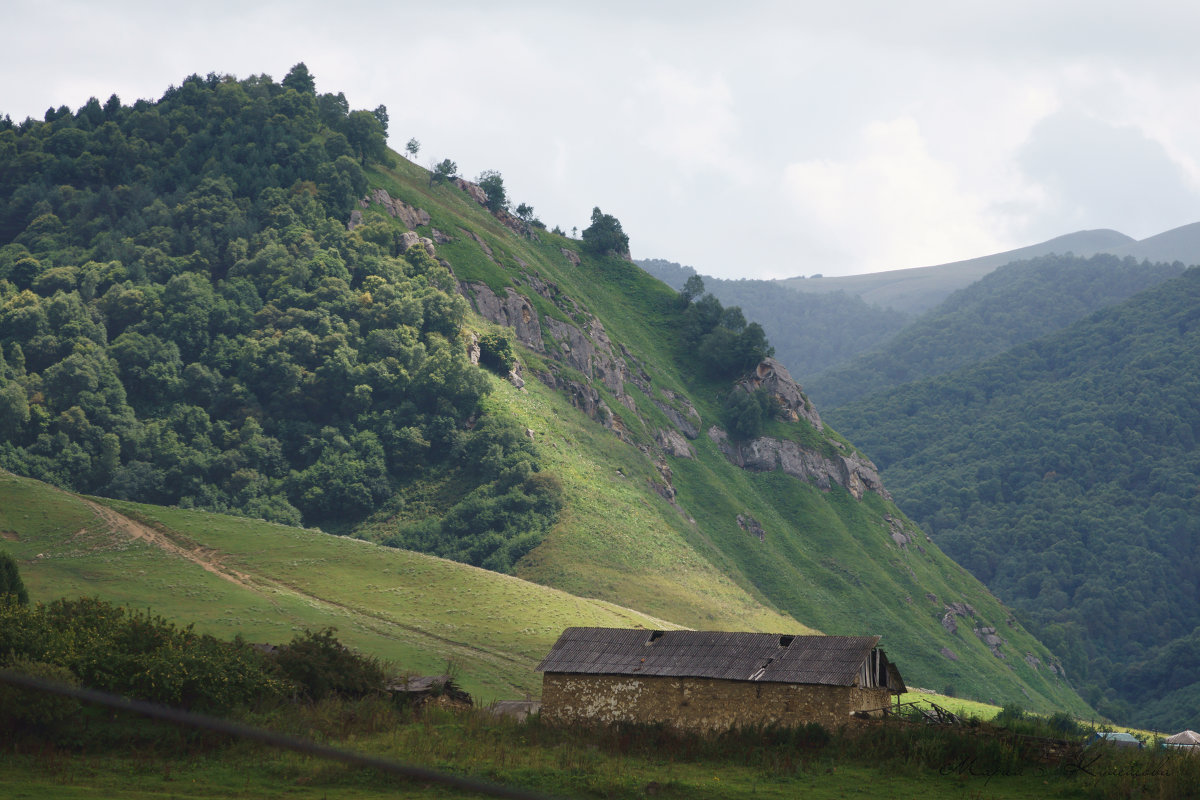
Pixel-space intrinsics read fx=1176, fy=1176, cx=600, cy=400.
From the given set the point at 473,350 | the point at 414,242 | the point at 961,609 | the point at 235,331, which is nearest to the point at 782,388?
the point at 961,609

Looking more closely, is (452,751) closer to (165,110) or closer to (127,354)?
(127,354)

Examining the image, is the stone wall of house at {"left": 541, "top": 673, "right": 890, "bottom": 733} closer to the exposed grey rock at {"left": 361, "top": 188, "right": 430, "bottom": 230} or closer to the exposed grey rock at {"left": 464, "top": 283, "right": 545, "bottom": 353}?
the exposed grey rock at {"left": 464, "top": 283, "right": 545, "bottom": 353}

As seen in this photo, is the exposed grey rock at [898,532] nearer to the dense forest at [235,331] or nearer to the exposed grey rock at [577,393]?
the exposed grey rock at [577,393]

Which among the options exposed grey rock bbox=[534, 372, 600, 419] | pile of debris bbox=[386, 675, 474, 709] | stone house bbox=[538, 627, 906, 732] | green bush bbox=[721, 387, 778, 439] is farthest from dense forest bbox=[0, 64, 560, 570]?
stone house bbox=[538, 627, 906, 732]

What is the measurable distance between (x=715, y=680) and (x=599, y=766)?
29.7 feet

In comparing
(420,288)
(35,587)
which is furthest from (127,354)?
(35,587)

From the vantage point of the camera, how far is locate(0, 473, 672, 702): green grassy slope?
249 feet

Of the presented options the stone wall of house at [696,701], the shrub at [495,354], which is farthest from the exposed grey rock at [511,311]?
the stone wall of house at [696,701]

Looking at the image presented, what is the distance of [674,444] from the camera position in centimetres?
16975

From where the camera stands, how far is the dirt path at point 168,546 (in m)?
87.8

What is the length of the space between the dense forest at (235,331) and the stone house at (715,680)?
6908 cm

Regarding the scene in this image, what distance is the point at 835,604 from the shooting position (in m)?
144

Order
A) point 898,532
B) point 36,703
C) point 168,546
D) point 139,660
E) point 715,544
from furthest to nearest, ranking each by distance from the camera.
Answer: point 898,532
point 715,544
point 168,546
point 139,660
point 36,703

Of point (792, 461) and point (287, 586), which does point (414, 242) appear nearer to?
point (792, 461)
